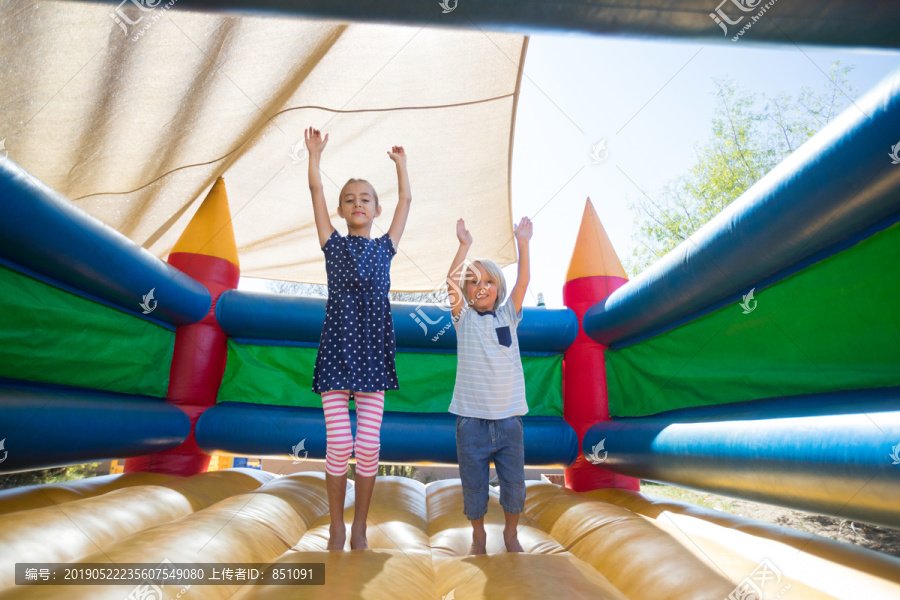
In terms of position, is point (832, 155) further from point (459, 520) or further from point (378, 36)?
point (378, 36)

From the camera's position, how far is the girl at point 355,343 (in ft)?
5.08

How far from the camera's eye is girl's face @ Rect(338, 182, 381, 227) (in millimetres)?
1780

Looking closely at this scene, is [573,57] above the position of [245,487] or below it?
above

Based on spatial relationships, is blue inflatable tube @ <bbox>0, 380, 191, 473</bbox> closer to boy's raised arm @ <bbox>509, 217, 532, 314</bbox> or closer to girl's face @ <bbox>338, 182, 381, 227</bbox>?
girl's face @ <bbox>338, 182, 381, 227</bbox>

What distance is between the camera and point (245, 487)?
2.24 m

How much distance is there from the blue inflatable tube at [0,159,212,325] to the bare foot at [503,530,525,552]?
175cm

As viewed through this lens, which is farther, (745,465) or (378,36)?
(378,36)

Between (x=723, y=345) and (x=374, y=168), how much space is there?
2.47 metres

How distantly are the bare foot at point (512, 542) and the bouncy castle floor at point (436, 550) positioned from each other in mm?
39

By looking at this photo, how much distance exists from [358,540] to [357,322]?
0.64 meters

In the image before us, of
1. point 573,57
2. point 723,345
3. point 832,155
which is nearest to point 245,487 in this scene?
point 723,345

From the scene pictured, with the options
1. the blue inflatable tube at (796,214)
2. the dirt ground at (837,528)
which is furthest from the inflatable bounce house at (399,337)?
the dirt ground at (837,528)

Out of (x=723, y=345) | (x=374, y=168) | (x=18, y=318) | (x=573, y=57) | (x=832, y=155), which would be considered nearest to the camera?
(x=832, y=155)

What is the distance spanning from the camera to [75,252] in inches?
71.6
